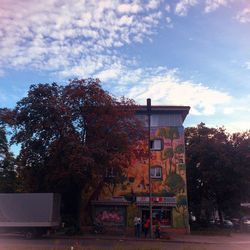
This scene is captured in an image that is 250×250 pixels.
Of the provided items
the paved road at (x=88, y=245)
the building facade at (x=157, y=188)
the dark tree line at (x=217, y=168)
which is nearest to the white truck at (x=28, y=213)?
the paved road at (x=88, y=245)

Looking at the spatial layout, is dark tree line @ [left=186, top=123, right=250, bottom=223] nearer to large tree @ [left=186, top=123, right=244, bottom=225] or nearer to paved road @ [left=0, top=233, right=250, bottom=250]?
large tree @ [left=186, top=123, right=244, bottom=225]

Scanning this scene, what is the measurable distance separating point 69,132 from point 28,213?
7.40 metres

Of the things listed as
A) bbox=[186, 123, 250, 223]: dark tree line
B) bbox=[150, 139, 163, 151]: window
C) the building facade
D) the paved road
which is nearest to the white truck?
the paved road

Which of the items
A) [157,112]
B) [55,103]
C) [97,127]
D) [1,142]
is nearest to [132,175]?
[157,112]

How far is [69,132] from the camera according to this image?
34.4 metres

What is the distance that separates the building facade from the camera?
41.2 meters

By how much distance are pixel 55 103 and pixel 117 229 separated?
14.3 m

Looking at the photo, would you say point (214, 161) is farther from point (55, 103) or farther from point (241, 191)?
point (55, 103)

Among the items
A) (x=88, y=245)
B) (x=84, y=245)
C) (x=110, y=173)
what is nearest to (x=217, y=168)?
(x=110, y=173)

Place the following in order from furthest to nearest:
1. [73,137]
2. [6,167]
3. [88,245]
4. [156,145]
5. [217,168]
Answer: [6,167] → [217,168] → [156,145] → [73,137] → [88,245]

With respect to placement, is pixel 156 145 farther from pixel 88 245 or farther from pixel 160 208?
pixel 88 245

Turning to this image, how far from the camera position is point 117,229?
4078cm

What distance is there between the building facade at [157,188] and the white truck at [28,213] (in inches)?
438

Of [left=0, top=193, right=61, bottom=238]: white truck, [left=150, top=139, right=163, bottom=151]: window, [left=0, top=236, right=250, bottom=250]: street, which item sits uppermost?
[left=150, top=139, right=163, bottom=151]: window
